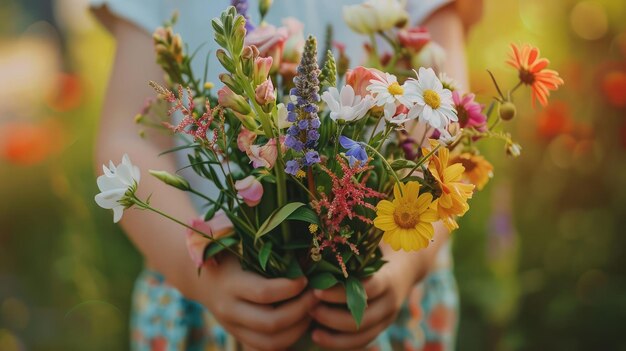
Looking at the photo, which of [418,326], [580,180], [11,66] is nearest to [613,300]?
[580,180]

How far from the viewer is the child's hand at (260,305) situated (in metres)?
0.57

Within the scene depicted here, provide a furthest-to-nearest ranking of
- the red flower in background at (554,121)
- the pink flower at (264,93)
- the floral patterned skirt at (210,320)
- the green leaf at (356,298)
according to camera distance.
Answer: the red flower in background at (554,121) < the floral patterned skirt at (210,320) < the green leaf at (356,298) < the pink flower at (264,93)

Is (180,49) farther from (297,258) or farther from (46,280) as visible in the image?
(46,280)

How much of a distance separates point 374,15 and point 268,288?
230 mm

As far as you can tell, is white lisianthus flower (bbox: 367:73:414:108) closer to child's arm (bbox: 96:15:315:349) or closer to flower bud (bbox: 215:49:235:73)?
flower bud (bbox: 215:49:235:73)

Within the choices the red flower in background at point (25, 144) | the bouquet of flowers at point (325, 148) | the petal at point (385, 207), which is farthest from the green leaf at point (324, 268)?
the red flower in background at point (25, 144)

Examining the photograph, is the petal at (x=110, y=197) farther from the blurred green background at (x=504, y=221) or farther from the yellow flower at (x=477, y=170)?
the blurred green background at (x=504, y=221)

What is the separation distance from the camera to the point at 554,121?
56.4 inches

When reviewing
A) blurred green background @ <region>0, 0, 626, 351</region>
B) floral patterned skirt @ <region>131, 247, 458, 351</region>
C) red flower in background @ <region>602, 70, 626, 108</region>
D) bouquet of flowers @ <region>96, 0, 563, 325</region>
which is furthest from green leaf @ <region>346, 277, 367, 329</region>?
red flower in background @ <region>602, 70, 626, 108</region>

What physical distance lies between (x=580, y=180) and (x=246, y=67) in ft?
3.99

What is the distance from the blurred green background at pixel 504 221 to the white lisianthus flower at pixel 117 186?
0.97 m

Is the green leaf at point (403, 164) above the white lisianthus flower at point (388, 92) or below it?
below

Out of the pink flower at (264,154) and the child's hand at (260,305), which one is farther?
the child's hand at (260,305)

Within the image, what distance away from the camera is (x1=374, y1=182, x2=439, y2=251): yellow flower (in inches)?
18.0
